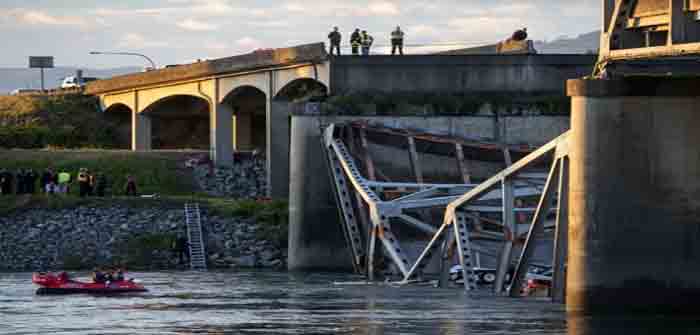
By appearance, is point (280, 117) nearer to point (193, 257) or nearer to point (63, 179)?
point (63, 179)

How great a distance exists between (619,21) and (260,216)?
3468 cm

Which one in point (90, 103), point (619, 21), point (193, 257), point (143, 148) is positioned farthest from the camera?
point (90, 103)

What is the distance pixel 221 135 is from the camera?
98.9m

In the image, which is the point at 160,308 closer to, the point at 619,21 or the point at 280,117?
the point at 619,21

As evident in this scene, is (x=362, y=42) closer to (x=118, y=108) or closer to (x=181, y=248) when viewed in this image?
(x=181, y=248)

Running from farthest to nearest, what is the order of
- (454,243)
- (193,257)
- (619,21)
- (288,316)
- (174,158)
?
(174,158), (193,257), (454,243), (288,316), (619,21)

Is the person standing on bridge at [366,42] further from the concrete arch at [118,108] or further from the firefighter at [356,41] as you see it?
the concrete arch at [118,108]

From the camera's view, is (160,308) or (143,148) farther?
(143,148)

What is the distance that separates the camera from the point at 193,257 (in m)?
76.6

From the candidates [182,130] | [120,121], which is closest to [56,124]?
[120,121]

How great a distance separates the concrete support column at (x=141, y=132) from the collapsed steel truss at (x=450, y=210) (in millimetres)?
38219

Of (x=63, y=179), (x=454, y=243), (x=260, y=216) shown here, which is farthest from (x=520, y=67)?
(x=63, y=179)

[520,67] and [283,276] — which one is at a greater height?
[520,67]

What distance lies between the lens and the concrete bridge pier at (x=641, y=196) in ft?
154
